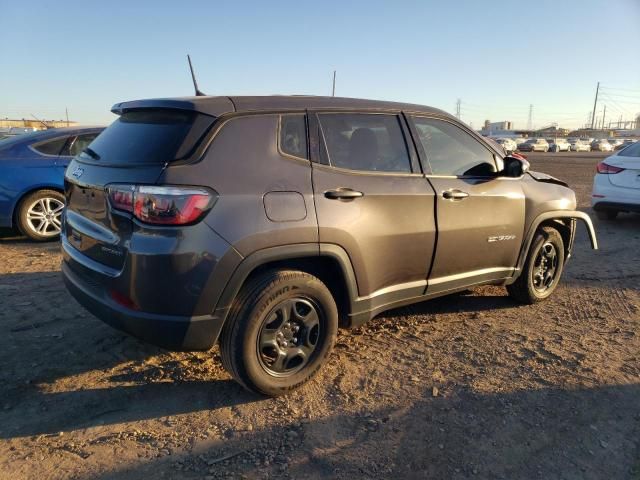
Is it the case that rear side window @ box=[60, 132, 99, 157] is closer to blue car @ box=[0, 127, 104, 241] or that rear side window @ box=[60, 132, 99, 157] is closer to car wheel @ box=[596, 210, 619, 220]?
blue car @ box=[0, 127, 104, 241]

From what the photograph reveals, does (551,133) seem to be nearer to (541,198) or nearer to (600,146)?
(600,146)

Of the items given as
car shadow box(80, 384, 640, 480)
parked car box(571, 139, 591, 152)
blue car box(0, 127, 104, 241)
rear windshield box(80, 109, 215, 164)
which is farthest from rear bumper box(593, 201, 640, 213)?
parked car box(571, 139, 591, 152)

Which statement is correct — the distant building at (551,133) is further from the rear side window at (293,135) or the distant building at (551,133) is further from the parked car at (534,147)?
the rear side window at (293,135)

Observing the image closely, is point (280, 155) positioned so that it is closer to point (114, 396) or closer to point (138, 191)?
point (138, 191)

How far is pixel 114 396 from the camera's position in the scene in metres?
3.15

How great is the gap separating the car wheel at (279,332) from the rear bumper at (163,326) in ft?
0.46

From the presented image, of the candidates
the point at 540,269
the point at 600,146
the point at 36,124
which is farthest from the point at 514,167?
the point at 600,146

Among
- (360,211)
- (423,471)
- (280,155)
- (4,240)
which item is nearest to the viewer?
(423,471)

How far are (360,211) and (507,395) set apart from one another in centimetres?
148

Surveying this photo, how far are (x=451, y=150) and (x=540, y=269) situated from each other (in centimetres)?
165

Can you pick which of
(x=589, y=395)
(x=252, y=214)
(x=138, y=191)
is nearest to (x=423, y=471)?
(x=589, y=395)

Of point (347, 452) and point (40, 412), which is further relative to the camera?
point (40, 412)

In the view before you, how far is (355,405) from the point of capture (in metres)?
3.09

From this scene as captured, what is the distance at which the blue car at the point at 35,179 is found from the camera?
6477mm
